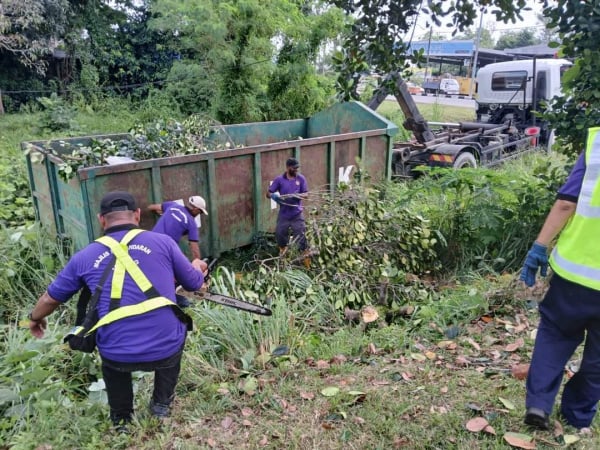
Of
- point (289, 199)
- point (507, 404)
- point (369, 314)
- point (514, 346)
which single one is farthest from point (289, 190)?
point (507, 404)

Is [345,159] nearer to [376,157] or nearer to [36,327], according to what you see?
[376,157]

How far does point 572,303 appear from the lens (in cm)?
236

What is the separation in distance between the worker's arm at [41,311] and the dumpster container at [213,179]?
1.58 metres

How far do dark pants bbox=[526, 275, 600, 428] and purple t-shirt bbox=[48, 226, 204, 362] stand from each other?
1.92 m

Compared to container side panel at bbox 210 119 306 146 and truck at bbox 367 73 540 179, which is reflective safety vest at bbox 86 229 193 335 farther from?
truck at bbox 367 73 540 179

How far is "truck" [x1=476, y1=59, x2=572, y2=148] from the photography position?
1008cm

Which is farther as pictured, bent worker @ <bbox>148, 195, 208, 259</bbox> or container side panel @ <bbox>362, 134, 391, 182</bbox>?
container side panel @ <bbox>362, 134, 391, 182</bbox>

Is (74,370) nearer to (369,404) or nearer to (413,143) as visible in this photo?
(369,404)

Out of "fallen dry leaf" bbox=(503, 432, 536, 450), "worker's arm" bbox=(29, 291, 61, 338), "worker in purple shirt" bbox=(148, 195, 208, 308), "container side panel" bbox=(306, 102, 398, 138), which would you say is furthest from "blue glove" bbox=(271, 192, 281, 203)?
"fallen dry leaf" bbox=(503, 432, 536, 450)

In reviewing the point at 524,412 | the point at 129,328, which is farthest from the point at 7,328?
the point at 524,412

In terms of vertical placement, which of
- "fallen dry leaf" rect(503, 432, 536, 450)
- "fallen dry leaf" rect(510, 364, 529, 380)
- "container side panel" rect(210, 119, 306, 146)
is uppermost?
"container side panel" rect(210, 119, 306, 146)

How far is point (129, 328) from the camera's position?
2574mm

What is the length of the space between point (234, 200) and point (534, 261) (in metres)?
3.38

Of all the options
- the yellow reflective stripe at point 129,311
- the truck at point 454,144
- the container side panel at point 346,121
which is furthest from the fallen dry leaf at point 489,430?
the truck at point 454,144
